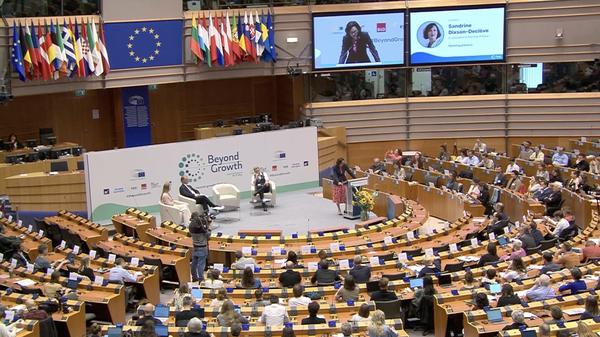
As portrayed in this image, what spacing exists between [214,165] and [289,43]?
23.4ft

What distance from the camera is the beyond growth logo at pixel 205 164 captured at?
28.6 meters

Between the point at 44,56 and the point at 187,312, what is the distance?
55.0 feet

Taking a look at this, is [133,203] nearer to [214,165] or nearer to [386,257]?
[214,165]

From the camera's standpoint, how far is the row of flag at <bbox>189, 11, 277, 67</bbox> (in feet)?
106

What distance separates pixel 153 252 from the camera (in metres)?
21.3

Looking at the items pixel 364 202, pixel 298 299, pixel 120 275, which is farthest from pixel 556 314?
pixel 364 202

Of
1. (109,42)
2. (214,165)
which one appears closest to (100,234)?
(214,165)

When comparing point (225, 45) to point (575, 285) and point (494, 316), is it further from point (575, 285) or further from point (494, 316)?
point (494, 316)

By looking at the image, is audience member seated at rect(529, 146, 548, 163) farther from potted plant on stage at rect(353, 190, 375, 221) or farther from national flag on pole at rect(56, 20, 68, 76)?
national flag on pole at rect(56, 20, 68, 76)

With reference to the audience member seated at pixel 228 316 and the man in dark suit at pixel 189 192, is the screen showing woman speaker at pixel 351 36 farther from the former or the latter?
the audience member seated at pixel 228 316

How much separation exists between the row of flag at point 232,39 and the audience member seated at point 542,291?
62.6 feet

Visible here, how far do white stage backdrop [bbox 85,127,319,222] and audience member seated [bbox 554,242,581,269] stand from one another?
1340 cm

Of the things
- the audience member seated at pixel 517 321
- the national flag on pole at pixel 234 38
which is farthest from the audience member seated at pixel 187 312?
the national flag on pole at pixel 234 38

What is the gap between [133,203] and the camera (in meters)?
Result: 27.5
